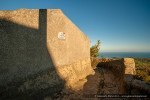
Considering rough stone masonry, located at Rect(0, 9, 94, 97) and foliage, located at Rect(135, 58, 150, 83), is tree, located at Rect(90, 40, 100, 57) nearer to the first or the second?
foliage, located at Rect(135, 58, 150, 83)

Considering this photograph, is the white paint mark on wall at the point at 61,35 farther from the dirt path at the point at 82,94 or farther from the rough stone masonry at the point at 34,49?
the dirt path at the point at 82,94

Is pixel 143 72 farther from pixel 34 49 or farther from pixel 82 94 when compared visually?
pixel 34 49

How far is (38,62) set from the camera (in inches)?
349

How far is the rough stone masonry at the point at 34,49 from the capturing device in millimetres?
7941

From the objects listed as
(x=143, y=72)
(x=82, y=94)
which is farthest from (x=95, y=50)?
(x=82, y=94)

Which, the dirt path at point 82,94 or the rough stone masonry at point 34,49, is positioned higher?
the rough stone masonry at point 34,49

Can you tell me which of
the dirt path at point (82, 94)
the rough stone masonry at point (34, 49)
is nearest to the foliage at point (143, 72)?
the dirt path at point (82, 94)

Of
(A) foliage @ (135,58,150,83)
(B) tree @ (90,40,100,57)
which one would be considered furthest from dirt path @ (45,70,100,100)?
(B) tree @ (90,40,100,57)

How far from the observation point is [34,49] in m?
8.76

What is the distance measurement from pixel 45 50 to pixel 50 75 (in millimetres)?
1325

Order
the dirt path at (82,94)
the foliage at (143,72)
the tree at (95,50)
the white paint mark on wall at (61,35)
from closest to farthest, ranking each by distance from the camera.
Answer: the dirt path at (82,94), the white paint mark on wall at (61,35), the foliage at (143,72), the tree at (95,50)

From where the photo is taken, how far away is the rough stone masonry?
7.94 metres

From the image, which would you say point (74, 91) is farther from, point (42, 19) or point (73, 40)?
point (42, 19)

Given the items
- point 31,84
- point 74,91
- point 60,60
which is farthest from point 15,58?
point 74,91
